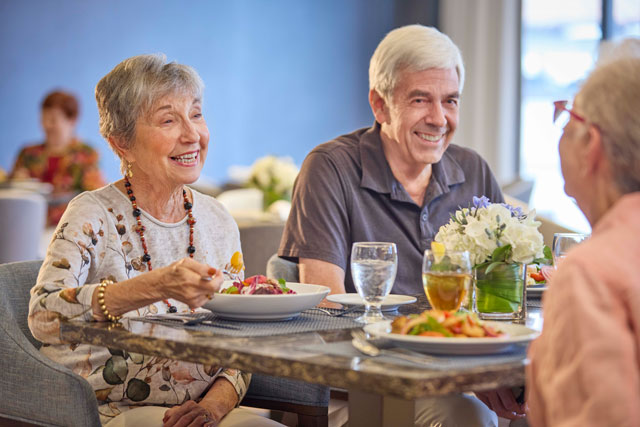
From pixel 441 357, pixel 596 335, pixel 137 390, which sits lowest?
pixel 137 390

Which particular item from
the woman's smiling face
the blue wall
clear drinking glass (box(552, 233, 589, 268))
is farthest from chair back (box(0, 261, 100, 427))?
the blue wall

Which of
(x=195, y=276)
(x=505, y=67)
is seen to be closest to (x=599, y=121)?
(x=195, y=276)

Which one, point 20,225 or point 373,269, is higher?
point 373,269

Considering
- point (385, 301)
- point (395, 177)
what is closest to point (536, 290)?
point (385, 301)

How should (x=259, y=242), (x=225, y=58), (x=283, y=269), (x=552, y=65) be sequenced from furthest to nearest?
(x=225, y=58), (x=552, y=65), (x=259, y=242), (x=283, y=269)

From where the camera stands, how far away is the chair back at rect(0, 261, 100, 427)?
1506 millimetres

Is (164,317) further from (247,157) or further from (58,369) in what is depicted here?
(247,157)

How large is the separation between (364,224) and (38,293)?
0.96 m

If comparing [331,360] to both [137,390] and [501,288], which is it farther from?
[137,390]

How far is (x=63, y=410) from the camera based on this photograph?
1.51 metres

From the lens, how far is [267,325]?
1.36m

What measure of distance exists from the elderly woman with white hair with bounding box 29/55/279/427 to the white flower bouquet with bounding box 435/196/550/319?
1.70 ft

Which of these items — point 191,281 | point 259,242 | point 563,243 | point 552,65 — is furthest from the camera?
point 552,65

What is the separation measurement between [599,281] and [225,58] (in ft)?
24.5
